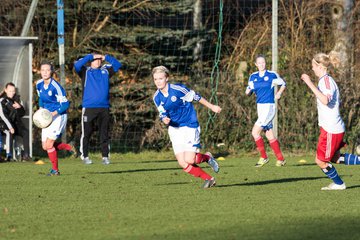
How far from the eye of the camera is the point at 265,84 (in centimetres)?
1652

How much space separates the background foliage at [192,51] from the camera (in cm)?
1989

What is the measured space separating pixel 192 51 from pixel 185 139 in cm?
1035

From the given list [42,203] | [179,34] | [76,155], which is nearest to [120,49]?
[179,34]

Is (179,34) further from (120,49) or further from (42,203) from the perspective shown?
(42,203)

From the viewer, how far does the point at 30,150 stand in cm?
1847

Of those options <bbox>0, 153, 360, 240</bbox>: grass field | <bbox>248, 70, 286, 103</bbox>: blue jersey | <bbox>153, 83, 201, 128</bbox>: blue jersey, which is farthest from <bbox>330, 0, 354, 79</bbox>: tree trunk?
<bbox>153, 83, 201, 128</bbox>: blue jersey

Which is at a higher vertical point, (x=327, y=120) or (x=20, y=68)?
(x=20, y=68)

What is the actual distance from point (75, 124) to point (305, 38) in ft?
18.3

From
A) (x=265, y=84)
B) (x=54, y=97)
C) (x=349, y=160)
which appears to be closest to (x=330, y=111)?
A: (x=349, y=160)

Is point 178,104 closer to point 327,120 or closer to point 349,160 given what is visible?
point 327,120

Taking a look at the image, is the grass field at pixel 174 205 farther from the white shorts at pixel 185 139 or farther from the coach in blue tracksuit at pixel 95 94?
the coach in blue tracksuit at pixel 95 94

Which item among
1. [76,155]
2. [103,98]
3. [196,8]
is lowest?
[76,155]

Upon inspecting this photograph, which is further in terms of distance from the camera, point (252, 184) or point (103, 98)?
point (103, 98)

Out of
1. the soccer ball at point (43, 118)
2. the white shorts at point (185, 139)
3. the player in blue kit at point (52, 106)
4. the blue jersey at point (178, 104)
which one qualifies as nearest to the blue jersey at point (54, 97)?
the player in blue kit at point (52, 106)
